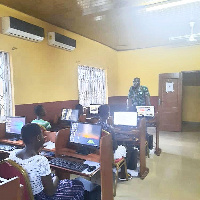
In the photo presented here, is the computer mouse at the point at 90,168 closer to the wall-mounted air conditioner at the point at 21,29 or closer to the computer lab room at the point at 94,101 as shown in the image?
the computer lab room at the point at 94,101

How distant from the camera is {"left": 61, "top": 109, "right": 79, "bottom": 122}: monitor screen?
4629 mm

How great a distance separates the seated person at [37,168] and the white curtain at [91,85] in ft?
13.5

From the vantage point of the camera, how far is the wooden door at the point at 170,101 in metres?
6.75

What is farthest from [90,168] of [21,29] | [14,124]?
[21,29]

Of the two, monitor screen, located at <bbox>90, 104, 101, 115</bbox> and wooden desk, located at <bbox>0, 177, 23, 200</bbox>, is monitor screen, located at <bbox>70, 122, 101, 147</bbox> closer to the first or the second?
wooden desk, located at <bbox>0, 177, 23, 200</bbox>

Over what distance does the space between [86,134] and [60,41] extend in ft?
9.27

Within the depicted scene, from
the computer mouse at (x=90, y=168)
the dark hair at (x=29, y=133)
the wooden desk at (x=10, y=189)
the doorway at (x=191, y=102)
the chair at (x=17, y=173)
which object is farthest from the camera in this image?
the doorway at (x=191, y=102)

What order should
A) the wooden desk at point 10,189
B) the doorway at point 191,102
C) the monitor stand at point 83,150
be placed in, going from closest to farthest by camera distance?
the wooden desk at point 10,189 → the monitor stand at point 83,150 → the doorway at point 191,102

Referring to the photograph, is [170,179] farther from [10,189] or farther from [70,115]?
[10,189]

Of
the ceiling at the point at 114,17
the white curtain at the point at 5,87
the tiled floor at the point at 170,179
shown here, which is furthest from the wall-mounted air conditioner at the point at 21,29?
the tiled floor at the point at 170,179

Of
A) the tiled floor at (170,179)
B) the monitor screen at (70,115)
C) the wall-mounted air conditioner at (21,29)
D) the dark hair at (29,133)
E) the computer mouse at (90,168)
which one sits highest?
the wall-mounted air conditioner at (21,29)

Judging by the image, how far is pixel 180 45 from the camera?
275 inches

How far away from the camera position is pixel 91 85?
6570 millimetres

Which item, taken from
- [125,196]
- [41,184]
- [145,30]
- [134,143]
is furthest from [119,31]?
[41,184]
